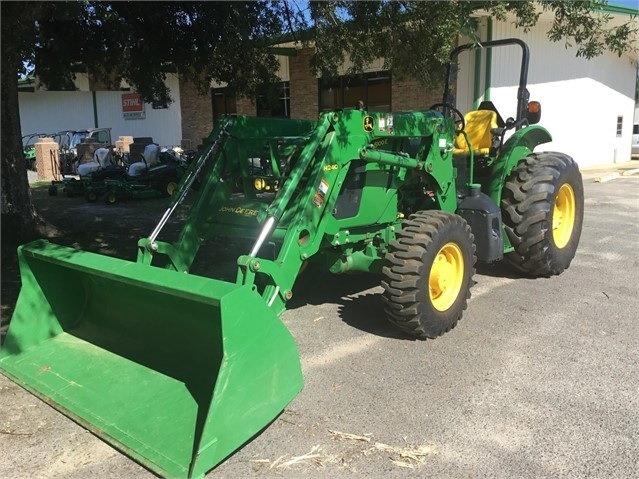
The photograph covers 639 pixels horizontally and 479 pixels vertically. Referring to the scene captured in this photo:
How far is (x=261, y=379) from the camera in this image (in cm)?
299

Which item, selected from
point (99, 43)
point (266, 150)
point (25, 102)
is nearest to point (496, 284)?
point (266, 150)

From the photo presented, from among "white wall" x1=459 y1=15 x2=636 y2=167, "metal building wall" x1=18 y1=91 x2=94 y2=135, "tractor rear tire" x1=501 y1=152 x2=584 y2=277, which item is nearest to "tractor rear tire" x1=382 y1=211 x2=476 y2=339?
"tractor rear tire" x1=501 y1=152 x2=584 y2=277

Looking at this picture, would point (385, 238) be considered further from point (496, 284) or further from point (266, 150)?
point (496, 284)

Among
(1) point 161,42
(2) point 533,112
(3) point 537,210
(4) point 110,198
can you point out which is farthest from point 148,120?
(3) point 537,210

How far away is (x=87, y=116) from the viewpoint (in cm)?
3050

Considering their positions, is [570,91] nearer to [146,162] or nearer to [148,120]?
[146,162]

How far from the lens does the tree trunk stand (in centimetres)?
758

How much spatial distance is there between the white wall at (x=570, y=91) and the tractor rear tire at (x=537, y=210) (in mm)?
9039

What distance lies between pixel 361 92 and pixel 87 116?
18.9 meters

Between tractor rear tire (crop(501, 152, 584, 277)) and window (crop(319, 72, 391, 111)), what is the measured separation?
10.7 meters

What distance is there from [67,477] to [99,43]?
25.9ft

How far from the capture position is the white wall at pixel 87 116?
27109 mm

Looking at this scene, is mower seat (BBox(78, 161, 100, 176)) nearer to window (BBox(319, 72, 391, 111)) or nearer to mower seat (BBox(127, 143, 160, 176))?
mower seat (BBox(127, 143, 160, 176))

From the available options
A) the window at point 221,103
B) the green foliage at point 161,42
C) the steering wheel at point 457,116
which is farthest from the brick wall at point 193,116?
the steering wheel at point 457,116
